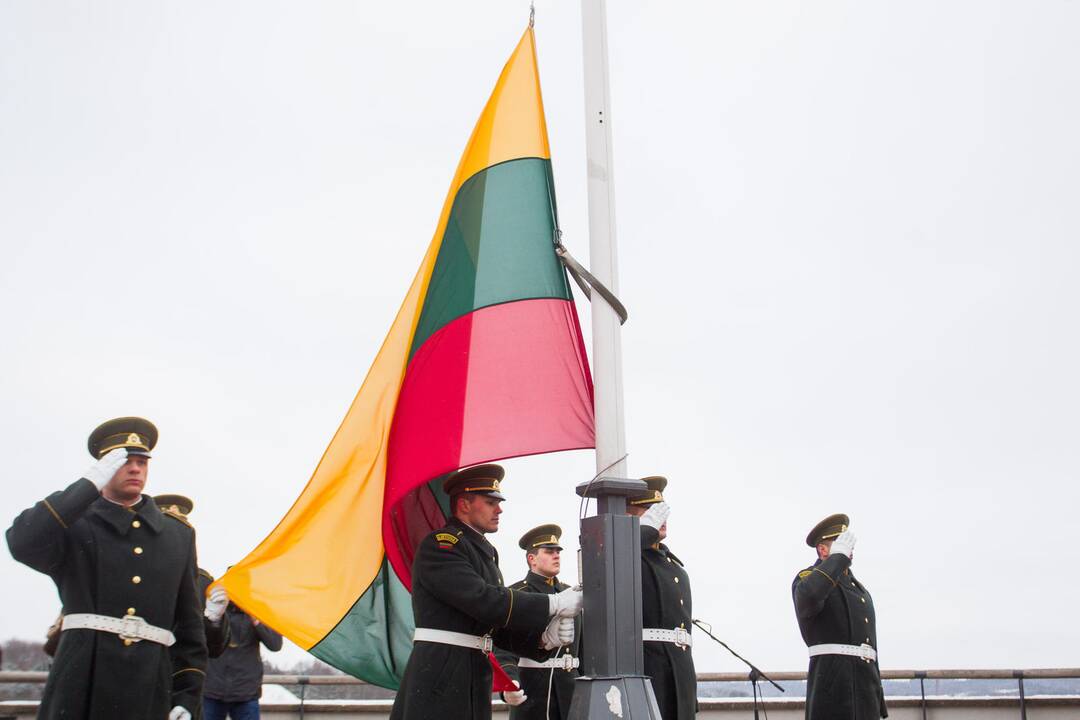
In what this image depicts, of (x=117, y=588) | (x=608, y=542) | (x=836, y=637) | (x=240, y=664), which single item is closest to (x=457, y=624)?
(x=608, y=542)

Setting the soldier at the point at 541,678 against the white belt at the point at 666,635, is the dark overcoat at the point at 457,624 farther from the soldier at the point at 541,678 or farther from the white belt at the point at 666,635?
the soldier at the point at 541,678

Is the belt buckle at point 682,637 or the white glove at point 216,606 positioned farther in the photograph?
the belt buckle at point 682,637

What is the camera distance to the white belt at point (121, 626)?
4.73 metres

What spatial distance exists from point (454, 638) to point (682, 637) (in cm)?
185

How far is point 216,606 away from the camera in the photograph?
6305 millimetres

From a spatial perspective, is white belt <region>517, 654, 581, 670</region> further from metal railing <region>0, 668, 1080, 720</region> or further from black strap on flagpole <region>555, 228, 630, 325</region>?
black strap on flagpole <region>555, 228, 630, 325</region>

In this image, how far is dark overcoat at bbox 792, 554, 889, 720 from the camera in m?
7.84

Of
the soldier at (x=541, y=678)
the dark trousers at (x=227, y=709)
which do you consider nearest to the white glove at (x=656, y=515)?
the soldier at (x=541, y=678)

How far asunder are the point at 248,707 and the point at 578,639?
14.1ft

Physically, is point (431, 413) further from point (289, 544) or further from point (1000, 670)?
point (1000, 670)

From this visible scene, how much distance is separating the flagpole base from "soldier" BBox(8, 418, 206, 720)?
194 cm

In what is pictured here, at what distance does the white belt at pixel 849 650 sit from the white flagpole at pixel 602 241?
409 centimetres

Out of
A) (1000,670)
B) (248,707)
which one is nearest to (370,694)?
(248,707)

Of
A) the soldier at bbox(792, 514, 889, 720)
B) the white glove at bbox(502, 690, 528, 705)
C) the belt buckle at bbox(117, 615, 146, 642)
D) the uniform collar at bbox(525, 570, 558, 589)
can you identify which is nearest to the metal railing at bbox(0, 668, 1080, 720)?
the uniform collar at bbox(525, 570, 558, 589)
